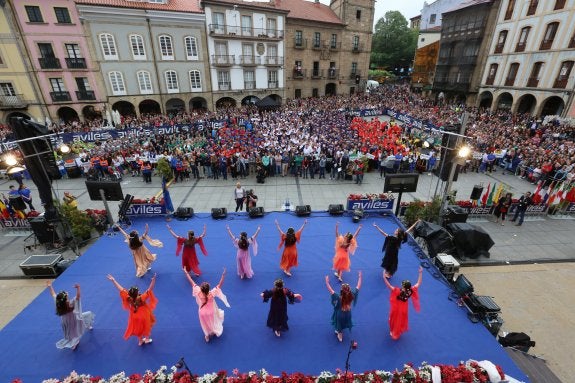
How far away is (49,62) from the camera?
→ 88.6ft

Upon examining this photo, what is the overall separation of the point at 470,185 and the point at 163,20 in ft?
102

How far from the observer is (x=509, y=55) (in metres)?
30.5

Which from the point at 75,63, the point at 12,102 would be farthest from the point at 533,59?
the point at 12,102

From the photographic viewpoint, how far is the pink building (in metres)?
25.5

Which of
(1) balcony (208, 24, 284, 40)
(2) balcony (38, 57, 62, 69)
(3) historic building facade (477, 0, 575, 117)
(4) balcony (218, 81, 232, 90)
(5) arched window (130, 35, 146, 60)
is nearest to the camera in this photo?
(3) historic building facade (477, 0, 575, 117)

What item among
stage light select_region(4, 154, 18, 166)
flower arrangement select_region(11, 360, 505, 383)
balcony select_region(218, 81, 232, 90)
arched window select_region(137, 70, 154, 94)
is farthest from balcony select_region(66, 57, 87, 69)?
flower arrangement select_region(11, 360, 505, 383)

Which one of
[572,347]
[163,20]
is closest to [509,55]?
[572,347]

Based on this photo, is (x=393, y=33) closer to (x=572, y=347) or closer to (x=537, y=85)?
(x=537, y=85)

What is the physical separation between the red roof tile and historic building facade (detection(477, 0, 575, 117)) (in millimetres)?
32386

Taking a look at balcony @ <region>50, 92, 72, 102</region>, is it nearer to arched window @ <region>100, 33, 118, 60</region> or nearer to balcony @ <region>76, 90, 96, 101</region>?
balcony @ <region>76, 90, 96, 101</region>

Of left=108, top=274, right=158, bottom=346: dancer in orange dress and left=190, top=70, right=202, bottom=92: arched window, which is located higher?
left=190, top=70, right=202, bottom=92: arched window

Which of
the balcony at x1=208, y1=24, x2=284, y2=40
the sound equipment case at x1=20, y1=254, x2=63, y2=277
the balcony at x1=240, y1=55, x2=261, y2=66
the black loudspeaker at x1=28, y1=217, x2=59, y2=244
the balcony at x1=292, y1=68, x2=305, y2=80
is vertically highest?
the balcony at x1=208, y1=24, x2=284, y2=40

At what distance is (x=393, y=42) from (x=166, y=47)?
2186 inches

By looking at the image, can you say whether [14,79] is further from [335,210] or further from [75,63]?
[335,210]
